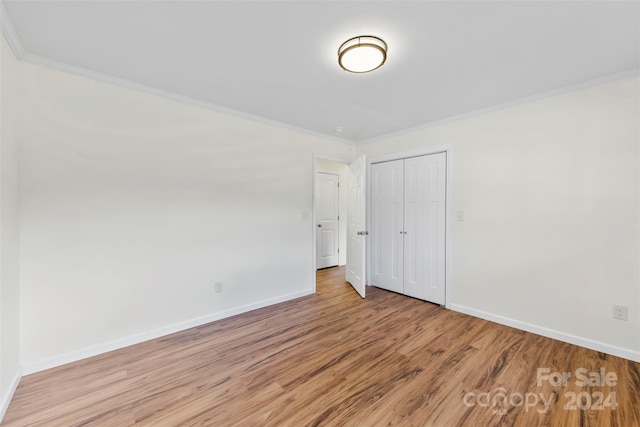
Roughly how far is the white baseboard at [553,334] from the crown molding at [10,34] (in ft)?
14.9

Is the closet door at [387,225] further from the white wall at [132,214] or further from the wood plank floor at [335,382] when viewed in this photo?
the white wall at [132,214]

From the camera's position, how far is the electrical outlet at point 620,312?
2168 mm

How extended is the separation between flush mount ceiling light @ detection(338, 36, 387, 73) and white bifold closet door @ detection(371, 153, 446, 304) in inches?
74.8

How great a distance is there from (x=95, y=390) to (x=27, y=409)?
33 cm

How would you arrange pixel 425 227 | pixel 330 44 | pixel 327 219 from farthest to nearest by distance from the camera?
1. pixel 327 219
2. pixel 425 227
3. pixel 330 44

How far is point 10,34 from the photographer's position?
65.1 inches

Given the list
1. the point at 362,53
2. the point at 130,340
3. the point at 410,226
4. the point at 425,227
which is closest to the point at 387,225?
the point at 410,226

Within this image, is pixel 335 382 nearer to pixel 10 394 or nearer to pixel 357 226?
pixel 10 394

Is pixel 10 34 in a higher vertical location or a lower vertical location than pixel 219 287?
higher

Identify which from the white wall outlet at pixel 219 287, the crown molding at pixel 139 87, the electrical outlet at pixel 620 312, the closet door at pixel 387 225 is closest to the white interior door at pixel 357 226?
the closet door at pixel 387 225

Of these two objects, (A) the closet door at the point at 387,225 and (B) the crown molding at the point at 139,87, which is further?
(A) the closet door at the point at 387,225

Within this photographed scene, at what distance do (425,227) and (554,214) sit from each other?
1316 mm

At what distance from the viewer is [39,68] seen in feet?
6.48

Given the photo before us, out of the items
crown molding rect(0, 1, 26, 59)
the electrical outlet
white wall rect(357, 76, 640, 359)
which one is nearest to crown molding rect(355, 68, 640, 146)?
white wall rect(357, 76, 640, 359)
